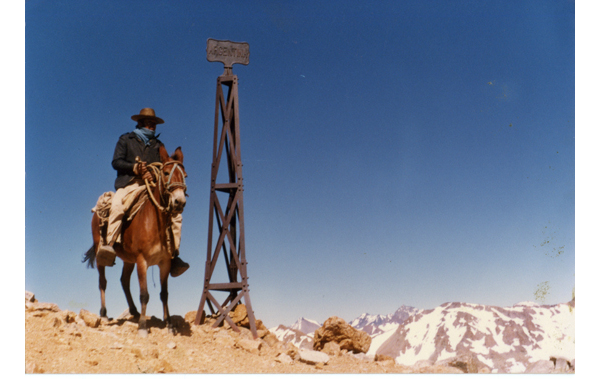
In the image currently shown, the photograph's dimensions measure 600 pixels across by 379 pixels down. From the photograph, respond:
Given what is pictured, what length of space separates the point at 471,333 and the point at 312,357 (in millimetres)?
2874

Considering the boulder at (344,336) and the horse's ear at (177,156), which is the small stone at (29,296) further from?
the boulder at (344,336)

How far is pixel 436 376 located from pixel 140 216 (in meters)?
5.39

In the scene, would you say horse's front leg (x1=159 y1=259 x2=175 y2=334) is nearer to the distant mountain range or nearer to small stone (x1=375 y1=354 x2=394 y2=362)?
the distant mountain range

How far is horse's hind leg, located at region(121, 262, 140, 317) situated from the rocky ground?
162mm

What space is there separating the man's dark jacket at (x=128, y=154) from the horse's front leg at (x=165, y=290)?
156 cm

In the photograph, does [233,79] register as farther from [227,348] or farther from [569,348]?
[569,348]

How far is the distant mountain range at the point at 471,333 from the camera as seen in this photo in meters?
10.2

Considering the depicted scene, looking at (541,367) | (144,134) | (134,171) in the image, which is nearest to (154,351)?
(134,171)

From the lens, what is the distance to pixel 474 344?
34.3ft

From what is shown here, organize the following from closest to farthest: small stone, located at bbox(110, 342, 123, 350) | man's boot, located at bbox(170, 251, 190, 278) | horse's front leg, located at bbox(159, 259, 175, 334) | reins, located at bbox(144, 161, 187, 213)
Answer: small stone, located at bbox(110, 342, 123, 350), reins, located at bbox(144, 161, 187, 213), horse's front leg, located at bbox(159, 259, 175, 334), man's boot, located at bbox(170, 251, 190, 278)

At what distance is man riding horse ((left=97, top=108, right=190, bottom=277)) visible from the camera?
10203 millimetres

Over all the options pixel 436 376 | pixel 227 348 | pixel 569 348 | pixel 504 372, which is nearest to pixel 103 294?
pixel 227 348

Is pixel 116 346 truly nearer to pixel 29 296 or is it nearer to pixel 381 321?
pixel 29 296

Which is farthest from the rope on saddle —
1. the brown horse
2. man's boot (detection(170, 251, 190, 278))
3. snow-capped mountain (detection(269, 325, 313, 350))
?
snow-capped mountain (detection(269, 325, 313, 350))
